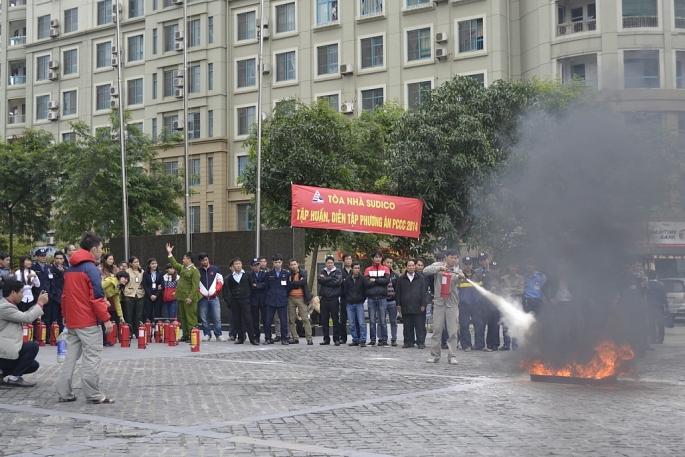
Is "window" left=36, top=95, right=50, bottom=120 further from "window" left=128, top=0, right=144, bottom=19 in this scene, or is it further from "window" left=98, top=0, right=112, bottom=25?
"window" left=128, top=0, right=144, bottom=19

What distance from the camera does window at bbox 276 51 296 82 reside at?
5116cm

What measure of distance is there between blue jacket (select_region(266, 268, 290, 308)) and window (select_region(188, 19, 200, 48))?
37.9 meters

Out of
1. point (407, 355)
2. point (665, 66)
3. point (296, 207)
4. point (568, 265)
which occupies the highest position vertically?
point (665, 66)

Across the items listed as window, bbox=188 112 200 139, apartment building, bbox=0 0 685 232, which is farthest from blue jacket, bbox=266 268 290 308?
window, bbox=188 112 200 139

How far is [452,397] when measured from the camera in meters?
10.3

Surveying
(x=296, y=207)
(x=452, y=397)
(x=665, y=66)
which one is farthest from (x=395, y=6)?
(x=452, y=397)

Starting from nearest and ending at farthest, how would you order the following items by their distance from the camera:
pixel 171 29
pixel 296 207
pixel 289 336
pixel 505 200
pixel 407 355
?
pixel 407 355
pixel 289 336
pixel 296 207
pixel 505 200
pixel 171 29

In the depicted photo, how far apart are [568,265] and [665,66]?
12.6 ft

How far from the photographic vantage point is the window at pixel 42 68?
204ft

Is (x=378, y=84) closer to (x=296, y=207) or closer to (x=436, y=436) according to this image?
(x=296, y=207)

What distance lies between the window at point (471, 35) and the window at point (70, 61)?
95.0 ft

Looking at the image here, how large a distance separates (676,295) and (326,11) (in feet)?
93.7

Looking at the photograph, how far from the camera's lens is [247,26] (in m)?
52.8

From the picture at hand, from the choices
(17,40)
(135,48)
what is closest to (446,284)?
(135,48)
